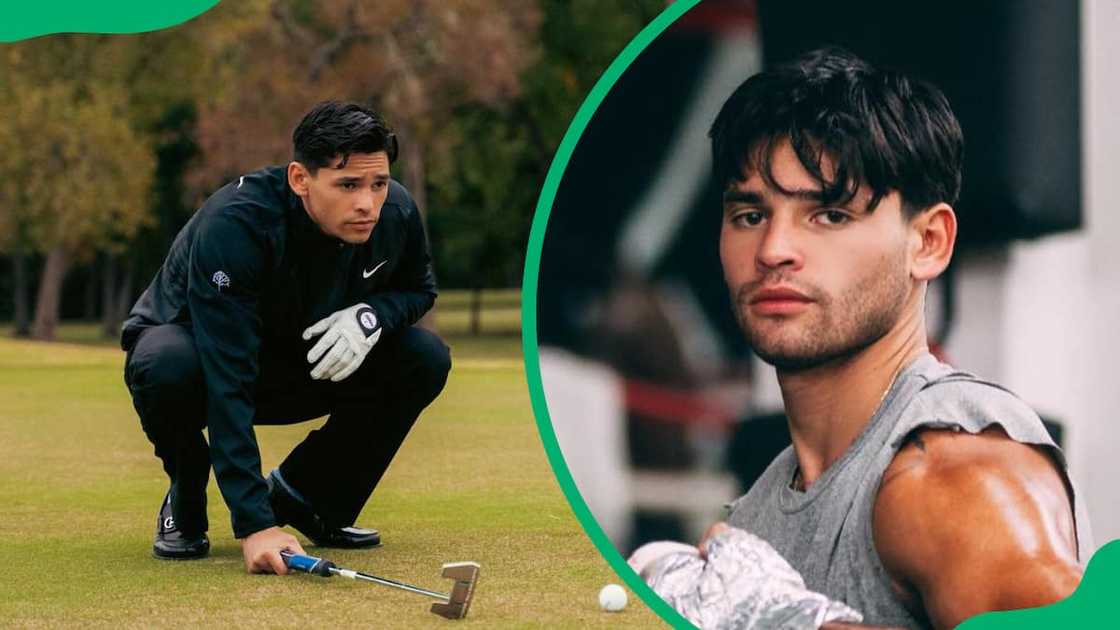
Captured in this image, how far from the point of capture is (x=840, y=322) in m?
3.30

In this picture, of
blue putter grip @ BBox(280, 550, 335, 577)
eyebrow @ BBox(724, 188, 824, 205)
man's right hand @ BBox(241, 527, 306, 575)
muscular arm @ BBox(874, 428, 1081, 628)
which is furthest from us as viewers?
man's right hand @ BBox(241, 527, 306, 575)

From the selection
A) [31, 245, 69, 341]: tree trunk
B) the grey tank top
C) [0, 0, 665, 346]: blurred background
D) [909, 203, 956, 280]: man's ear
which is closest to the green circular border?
the grey tank top

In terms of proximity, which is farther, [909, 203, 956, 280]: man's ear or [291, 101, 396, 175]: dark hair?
[291, 101, 396, 175]: dark hair

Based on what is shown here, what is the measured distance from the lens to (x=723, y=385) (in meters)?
3.38

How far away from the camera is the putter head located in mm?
3479

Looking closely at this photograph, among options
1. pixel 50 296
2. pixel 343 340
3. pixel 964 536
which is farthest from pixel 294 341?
pixel 50 296

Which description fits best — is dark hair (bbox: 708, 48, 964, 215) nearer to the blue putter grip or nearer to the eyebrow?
the eyebrow

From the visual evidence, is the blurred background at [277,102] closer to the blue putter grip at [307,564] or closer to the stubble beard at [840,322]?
the blue putter grip at [307,564]

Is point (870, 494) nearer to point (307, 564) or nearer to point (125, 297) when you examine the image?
point (307, 564)

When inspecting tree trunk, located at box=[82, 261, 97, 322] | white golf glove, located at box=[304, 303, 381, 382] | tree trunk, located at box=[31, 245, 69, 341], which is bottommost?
tree trunk, located at box=[82, 261, 97, 322]

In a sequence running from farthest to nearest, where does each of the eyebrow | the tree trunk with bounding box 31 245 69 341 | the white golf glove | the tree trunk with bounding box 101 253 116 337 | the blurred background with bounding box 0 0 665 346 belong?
1. the tree trunk with bounding box 101 253 116 337
2. the tree trunk with bounding box 31 245 69 341
3. the blurred background with bounding box 0 0 665 346
4. the white golf glove
5. the eyebrow

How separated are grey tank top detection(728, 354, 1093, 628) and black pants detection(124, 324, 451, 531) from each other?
145cm

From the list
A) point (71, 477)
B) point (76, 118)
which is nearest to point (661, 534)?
point (71, 477)

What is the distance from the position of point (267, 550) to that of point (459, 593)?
0.71 m
